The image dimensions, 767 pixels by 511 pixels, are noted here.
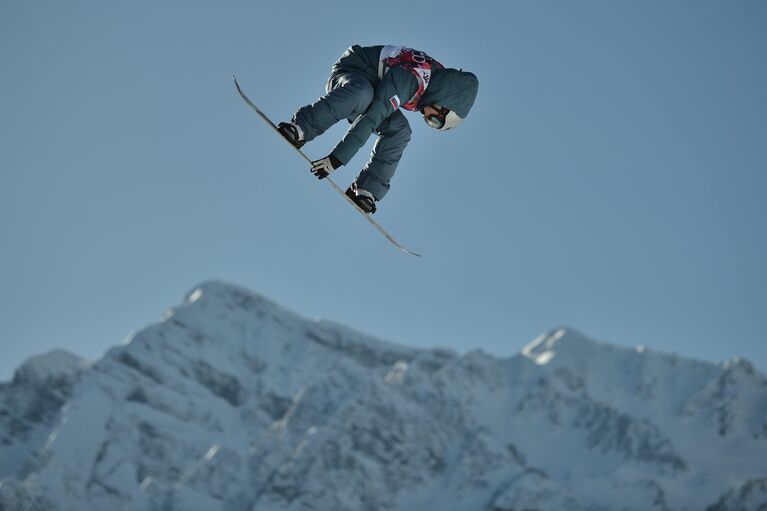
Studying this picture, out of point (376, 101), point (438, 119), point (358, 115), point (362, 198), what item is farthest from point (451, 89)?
point (362, 198)

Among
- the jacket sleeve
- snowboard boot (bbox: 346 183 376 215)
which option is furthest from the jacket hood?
snowboard boot (bbox: 346 183 376 215)

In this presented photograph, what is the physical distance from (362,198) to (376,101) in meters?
1.48

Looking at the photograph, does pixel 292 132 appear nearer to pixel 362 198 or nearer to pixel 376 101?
pixel 376 101

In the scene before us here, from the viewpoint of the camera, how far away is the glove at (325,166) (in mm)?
12320

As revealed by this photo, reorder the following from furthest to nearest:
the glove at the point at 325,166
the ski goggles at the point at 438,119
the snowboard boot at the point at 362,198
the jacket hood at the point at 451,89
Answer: the snowboard boot at the point at 362,198 < the ski goggles at the point at 438,119 < the jacket hood at the point at 451,89 < the glove at the point at 325,166

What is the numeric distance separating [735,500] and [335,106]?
188 meters

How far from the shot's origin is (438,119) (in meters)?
13.1

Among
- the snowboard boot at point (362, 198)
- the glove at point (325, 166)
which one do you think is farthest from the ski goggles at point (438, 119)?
the glove at point (325, 166)

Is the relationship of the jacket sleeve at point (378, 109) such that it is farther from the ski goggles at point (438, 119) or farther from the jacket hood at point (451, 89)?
the ski goggles at point (438, 119)

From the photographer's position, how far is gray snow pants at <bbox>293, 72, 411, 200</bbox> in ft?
40.6

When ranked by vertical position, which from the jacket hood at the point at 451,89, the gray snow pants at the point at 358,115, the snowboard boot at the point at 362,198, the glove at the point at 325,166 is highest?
the jacket hood at the point at 451,89

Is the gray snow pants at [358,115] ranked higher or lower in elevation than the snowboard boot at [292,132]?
higher

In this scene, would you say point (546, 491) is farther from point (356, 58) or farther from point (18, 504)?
point (356, 58)

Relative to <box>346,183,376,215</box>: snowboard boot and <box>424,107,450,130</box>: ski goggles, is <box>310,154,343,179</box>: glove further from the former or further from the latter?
A: <box>424,107,450,130</box>: ski goggles
